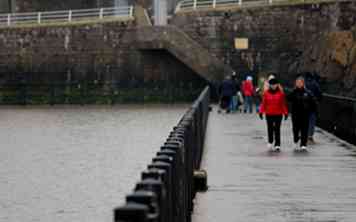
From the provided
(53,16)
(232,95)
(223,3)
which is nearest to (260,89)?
(232,95)

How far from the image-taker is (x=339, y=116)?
25141mm

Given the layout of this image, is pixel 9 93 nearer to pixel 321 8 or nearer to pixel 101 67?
pixel 101 67

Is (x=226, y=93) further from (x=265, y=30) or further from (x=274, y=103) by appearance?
(x=274, y=103)

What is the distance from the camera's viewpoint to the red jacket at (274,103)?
20.9 meters

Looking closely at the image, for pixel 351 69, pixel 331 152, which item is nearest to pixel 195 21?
pixel 351 69

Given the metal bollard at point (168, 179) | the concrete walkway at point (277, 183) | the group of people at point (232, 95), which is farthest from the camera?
the group of people at point (232, 95)

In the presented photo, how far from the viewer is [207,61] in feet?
167

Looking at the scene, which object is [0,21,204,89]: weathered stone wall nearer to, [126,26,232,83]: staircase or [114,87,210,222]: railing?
[126,26,232,83]: staircase

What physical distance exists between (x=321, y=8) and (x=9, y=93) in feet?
56.2

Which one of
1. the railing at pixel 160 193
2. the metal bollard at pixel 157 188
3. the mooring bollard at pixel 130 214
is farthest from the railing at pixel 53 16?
the mooring bollard at pixel 130 214

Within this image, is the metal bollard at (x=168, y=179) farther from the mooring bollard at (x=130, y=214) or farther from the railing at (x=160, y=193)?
the mooring bollard at (x=130, y=214)

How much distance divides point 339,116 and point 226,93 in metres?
14.5

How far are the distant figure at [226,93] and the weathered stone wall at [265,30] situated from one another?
8.80m

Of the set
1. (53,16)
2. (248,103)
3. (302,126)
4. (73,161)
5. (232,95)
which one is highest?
(53,16)
